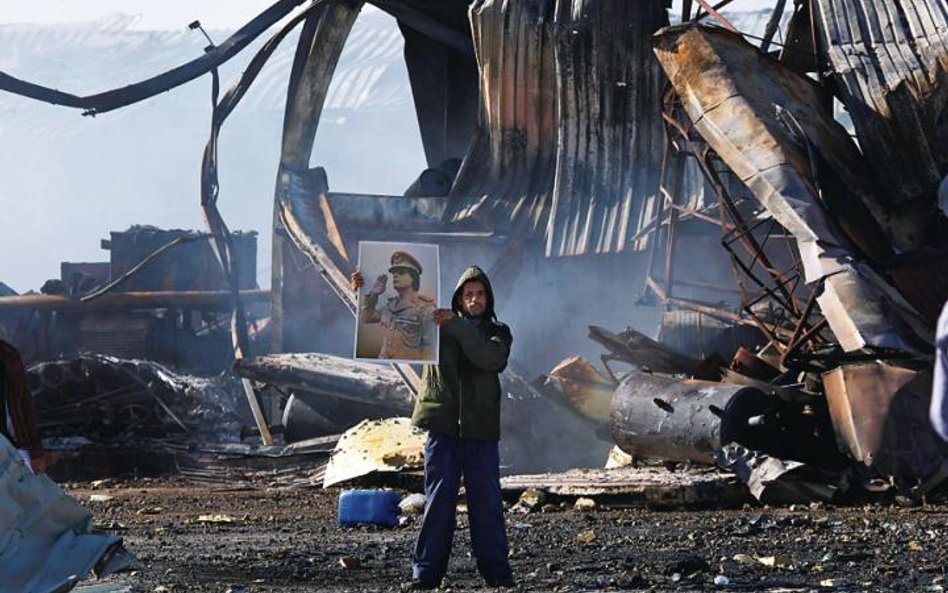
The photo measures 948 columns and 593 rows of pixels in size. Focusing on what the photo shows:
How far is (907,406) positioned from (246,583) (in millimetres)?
5476

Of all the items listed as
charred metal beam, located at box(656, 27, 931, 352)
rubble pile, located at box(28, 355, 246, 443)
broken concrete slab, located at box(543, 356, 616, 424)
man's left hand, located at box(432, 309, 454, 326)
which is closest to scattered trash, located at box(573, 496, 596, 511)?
charred metal beam, located at box(656, 27, 931, 352)

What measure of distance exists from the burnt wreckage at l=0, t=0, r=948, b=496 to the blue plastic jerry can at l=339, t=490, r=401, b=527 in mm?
2576

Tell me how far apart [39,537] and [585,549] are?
3.37 metres

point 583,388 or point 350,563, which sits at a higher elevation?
point 583,388

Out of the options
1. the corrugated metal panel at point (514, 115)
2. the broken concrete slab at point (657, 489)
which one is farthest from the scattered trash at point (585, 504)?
the corrugated metal panel at point (514, 115)

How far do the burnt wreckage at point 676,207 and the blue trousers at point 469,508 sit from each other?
15.9 ft

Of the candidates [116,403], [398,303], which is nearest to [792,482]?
[398,303]

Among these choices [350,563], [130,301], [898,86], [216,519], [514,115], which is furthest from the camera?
[130,301]

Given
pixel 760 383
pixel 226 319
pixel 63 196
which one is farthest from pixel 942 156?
pixel 63 196

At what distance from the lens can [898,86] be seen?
1395cm

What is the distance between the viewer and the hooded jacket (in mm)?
6852

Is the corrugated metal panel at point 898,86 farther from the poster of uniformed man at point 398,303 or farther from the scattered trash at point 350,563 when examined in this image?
the poster of uniformed man at point 398,303

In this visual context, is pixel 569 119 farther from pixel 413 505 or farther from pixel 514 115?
pixel 413 505

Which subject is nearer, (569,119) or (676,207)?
(676,207)
